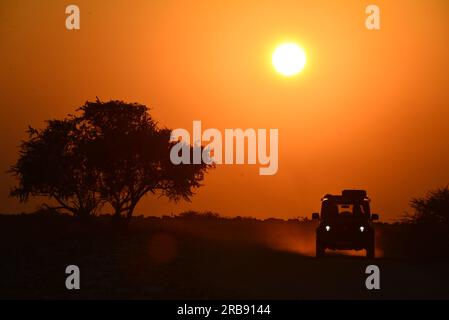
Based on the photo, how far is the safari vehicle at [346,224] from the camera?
31.7m

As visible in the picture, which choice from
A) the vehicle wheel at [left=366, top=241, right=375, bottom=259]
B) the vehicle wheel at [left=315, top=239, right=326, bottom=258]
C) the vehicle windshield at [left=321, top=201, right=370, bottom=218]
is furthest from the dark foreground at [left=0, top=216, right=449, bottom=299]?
the vehicle windshield at [left=321, top=201, right=370, bottom=218]

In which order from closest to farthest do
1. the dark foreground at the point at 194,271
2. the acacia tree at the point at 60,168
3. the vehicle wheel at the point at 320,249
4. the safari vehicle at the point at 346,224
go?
the dark foreground at the point at 194,271
the safari vehicle at the point at 346,224
the vehicle wheel at the point at 320,249
the acacia tree at the point at 60,168

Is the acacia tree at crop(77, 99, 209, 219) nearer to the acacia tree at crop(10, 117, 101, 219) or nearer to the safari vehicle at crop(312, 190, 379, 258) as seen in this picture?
the acacia tree at crop(10, 117, 101, 219)

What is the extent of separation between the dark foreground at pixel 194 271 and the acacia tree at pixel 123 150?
11.1m

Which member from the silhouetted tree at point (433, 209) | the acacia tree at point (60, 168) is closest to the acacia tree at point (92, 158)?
the acacia tree at point (60, 168)

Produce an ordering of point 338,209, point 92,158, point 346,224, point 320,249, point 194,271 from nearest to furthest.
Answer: point 194,271
point 346,224
point 320,249
point 338,209
point 92,158

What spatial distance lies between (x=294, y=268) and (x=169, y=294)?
24.4 ft

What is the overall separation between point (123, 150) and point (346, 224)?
71.7 ft

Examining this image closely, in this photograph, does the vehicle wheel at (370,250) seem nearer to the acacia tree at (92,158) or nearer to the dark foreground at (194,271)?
the dark foreground at (194,271)

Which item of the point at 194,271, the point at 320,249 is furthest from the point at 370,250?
the point at 194,271

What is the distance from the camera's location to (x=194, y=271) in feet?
84.7

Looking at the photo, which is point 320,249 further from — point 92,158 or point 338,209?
point 92,158

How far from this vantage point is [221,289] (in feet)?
70.0
